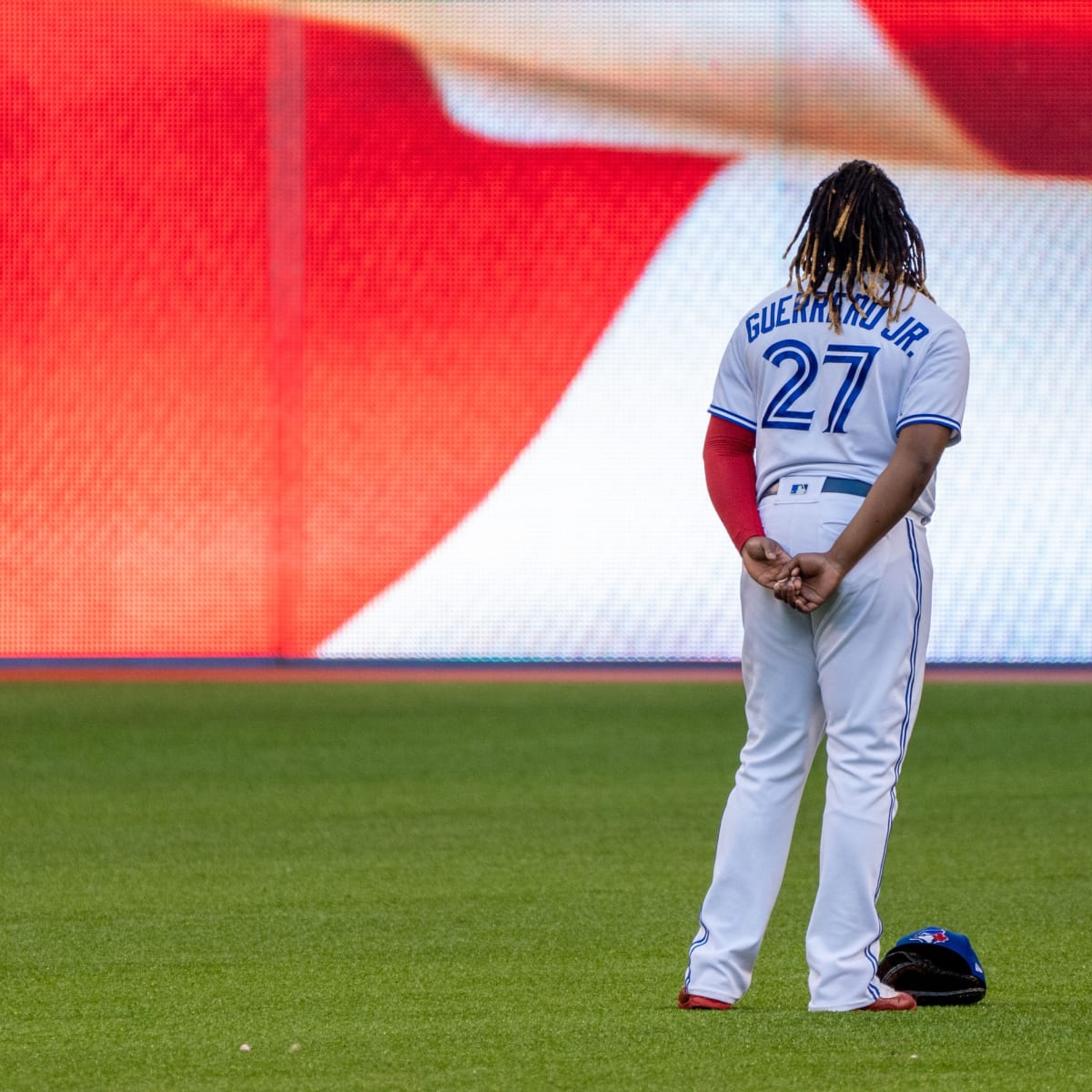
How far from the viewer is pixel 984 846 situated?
4.84 metres

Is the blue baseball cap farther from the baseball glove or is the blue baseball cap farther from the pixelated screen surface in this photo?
the pixelated screen surface

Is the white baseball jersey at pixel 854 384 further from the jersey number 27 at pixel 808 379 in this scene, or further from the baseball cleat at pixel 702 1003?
the baseball cleat at pixel 702 1003

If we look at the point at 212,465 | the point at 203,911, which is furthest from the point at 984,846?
the point at 212,465

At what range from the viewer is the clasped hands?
2.78m

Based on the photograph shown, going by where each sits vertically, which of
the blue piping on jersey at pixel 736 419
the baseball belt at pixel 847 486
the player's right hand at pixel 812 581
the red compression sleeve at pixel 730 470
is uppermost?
the blue piping on jersey at pixel 736 419

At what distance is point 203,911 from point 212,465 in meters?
5.97

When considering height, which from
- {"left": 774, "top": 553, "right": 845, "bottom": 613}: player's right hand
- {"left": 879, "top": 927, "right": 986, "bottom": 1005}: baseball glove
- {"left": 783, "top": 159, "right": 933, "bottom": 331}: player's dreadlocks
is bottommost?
{"left": 879, "top": 927, "right": 986, "bottom": 1005}: baseball glove

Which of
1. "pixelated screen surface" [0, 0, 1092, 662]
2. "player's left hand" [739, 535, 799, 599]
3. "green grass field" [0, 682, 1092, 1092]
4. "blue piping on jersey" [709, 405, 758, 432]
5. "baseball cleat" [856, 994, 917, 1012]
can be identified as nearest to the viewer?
"green grass field" [0, 682, 1092, 1092]

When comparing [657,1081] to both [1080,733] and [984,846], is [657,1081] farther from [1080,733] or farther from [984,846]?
[1080,733]

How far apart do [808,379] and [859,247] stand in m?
0.21

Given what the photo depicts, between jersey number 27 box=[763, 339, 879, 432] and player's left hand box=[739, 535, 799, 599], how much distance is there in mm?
184

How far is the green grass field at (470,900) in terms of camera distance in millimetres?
2699

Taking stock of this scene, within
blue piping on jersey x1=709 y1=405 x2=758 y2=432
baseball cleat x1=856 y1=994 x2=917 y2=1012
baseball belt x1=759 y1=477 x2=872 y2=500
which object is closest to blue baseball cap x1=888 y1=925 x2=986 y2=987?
baseball cleat x1=856 y1=994 x2=917 y2=1012

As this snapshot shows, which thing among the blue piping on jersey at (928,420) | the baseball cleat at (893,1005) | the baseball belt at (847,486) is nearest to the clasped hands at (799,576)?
the baseball belt at (847,486)
